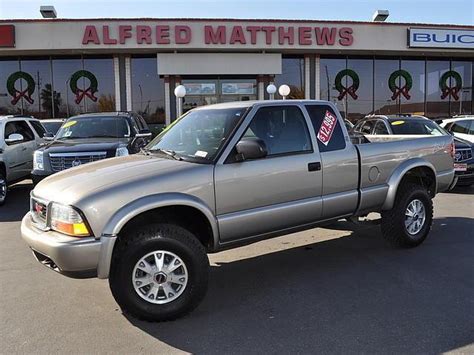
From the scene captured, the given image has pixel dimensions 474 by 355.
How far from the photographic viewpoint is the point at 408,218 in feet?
19.1

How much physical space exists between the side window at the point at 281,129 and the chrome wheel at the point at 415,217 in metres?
1.82

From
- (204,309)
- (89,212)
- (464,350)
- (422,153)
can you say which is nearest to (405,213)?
(422,153)

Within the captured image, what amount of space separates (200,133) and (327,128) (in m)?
1.42

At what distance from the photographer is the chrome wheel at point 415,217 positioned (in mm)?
5797

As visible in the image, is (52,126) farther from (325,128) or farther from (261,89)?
(325,128)

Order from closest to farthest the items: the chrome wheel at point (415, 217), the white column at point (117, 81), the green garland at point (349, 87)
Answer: the chrome wheel at point (415, 217), the white column at point (117, 81), the green garland at point (349, 87)

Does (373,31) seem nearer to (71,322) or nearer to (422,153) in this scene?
(422,153)

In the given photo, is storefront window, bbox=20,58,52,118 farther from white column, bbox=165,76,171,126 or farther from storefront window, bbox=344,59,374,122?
storefront window, bbox=344,59,374,122

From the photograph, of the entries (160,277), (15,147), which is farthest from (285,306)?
(15,147)

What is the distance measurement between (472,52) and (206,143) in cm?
2175

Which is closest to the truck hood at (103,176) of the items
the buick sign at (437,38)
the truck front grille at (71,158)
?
the truck front grille at (71,158)

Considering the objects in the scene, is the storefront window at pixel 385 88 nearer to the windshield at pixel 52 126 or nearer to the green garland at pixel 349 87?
the green garland at pixel 349 87

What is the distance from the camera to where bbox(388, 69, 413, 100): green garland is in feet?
76.4

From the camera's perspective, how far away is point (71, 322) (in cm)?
393
